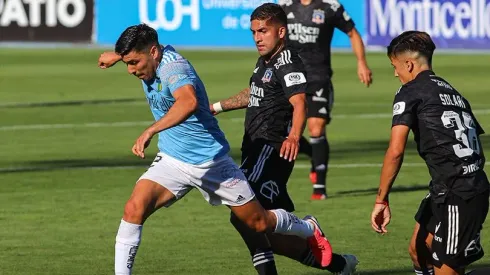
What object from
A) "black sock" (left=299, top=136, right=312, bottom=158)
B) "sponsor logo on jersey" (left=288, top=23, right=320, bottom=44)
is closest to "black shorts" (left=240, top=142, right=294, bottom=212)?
"sponsor logo on jersey" (left=288, top=23, right=320, bottom=44)

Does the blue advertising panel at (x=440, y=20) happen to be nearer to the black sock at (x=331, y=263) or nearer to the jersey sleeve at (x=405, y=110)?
the black sock at (x=331, y=263)

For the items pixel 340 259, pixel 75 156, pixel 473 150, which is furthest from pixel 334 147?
pixel 473 150

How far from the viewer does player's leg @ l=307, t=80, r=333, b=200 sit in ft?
48.6

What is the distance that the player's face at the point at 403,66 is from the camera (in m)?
8.49

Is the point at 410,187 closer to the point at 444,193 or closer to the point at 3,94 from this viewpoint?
the point at 444,193

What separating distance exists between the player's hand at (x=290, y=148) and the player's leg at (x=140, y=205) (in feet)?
2.64

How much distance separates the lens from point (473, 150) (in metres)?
8.41

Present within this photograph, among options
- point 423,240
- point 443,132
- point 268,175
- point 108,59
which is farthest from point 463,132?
point 108,59

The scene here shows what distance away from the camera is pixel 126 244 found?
30.1 feet

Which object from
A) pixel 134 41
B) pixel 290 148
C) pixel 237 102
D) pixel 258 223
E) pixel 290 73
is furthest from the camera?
pixel 237 102

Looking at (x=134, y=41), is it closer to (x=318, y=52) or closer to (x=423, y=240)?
(x=423, y=240)

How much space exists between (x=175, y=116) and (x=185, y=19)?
105 feet

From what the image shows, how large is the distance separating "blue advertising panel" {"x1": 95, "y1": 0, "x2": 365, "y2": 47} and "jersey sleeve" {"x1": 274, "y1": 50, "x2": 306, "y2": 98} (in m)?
29.6

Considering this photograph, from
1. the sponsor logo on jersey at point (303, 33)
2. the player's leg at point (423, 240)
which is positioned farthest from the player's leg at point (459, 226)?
the sponsor logo on jersey at point (303, 33)
